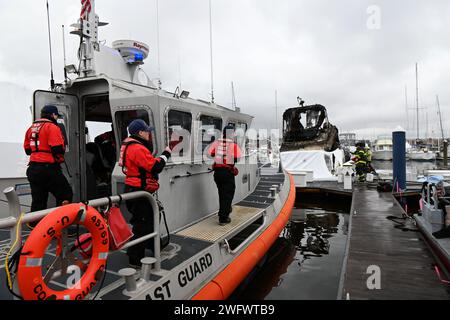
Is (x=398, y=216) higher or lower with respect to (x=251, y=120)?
lower

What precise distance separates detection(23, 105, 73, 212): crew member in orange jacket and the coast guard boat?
0.41 metres

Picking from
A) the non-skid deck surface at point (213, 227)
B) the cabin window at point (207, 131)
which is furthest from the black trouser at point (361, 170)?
the cabin window at point (207, 131)

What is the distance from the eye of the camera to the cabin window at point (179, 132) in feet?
12.3

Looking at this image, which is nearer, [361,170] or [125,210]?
[125,210]

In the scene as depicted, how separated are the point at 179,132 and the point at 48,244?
2.40 metres

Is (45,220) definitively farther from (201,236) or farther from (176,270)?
(201,236)

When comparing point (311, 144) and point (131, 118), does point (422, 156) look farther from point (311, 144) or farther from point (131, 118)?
point (131, 118)

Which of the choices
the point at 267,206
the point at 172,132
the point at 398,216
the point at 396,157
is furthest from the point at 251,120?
the point at 396,157

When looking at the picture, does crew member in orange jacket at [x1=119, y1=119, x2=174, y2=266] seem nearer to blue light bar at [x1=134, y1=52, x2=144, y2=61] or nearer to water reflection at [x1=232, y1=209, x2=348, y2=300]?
water reflection at [x1=232, y1=209, x2=348, y2=300]

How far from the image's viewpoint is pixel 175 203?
3.81 m

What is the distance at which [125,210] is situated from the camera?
12.9ft

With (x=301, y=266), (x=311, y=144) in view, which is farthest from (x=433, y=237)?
(x=311, y=144)

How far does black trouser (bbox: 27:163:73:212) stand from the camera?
3240 millimetres
